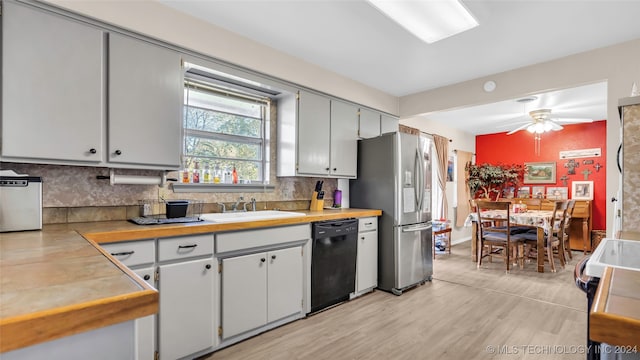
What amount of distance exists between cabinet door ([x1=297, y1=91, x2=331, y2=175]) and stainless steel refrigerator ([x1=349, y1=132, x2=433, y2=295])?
59 cm

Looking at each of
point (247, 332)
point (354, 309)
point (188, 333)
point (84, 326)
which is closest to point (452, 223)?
point (354, 309)

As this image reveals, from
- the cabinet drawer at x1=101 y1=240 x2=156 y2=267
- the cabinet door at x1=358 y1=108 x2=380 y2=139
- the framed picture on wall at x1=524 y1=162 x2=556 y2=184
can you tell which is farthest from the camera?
the framed picture on wall at x1=524 y1=162 x2=556 y2=184

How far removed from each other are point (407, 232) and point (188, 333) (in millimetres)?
2381

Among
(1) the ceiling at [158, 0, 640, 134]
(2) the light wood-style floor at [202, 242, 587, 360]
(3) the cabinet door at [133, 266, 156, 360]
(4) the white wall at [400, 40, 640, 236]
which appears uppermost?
(1) the ceiling at [158, 0, 640, 134]

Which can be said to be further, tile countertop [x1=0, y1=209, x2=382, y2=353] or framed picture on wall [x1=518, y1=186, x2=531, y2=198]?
framed picture on wall [x1=518, y1=186, x2=531, y2=198]

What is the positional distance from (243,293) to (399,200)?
1913 mm

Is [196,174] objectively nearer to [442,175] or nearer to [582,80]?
[582,80]

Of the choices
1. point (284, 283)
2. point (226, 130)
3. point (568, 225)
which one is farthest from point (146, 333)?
point (568, 225)

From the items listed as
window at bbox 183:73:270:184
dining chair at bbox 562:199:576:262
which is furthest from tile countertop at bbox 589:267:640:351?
dining chair at bbox 562:199:576:262

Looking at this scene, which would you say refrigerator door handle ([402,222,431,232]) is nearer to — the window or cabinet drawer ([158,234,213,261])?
the window

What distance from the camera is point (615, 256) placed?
4.23 ft

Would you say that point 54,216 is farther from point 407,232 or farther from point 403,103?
Answer: point 403,103

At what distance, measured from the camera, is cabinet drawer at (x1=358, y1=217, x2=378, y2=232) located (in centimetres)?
334

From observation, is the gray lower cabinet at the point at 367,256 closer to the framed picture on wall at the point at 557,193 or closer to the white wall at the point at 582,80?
the white wall at the point at 582,80
